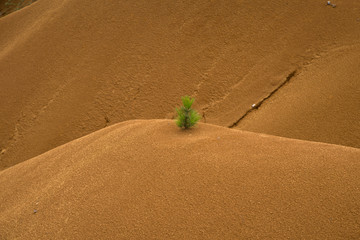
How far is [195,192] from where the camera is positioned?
1.94 m

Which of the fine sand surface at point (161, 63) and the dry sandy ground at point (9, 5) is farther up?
the dry sandy ground at point (9, 5)

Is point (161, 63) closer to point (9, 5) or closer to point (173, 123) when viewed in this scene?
point (173, 123)

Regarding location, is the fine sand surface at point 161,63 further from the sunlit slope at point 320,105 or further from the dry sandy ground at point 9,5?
the dry sandy ground at point 9,5

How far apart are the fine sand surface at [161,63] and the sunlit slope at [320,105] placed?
0.04 m

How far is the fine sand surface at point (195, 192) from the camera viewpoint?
168 cm

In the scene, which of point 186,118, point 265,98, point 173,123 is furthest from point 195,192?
point 265,98

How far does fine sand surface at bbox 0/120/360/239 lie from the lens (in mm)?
1685

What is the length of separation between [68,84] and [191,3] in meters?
3.19

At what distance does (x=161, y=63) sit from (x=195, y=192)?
416cm

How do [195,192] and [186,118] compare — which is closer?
[195,192]

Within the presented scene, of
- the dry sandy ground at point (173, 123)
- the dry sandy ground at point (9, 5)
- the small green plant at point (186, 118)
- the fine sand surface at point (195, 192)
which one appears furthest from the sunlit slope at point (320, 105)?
the dry sandy ground at point (9, 5)

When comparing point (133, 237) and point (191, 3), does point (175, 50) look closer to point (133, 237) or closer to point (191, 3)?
point (191, 3)

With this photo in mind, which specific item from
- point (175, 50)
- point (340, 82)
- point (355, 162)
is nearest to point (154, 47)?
point (175, 50)

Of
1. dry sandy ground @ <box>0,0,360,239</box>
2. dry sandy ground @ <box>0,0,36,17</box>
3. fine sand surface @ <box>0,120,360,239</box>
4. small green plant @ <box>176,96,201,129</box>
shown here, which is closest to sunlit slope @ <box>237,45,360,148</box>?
dry sandy ground @ <box>0,0,360,239</box>
